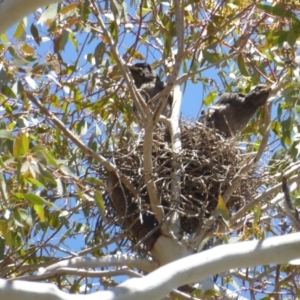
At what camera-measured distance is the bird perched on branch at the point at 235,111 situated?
5.09m

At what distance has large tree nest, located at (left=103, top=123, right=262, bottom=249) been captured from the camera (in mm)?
4145

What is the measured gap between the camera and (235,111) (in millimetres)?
5188

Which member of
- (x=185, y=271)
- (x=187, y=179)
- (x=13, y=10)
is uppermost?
(x=187, y=179)

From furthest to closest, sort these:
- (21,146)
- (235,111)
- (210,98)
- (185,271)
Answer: (210,98)
(235,111)
(21,146)
(185,271)

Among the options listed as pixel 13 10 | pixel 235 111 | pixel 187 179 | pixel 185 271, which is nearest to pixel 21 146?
pixel 13 10

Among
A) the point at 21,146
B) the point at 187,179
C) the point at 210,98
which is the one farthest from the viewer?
the point at 210,98

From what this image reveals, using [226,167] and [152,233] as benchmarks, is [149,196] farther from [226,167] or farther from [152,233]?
[226,167]

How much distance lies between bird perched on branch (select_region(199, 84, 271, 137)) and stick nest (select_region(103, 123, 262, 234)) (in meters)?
0.51

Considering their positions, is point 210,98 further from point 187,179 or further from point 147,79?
point 187,179

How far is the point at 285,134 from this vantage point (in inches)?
158

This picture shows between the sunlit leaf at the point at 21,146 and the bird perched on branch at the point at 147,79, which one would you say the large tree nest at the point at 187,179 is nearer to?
the bird perched on branch at the point at 147,79

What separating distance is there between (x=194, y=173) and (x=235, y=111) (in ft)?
3.12

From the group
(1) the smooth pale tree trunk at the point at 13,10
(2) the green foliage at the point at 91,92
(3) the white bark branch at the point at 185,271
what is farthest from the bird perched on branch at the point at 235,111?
(1) the smooth pale tree trunk at the point at 13,10

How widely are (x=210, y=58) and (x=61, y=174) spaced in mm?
1122
